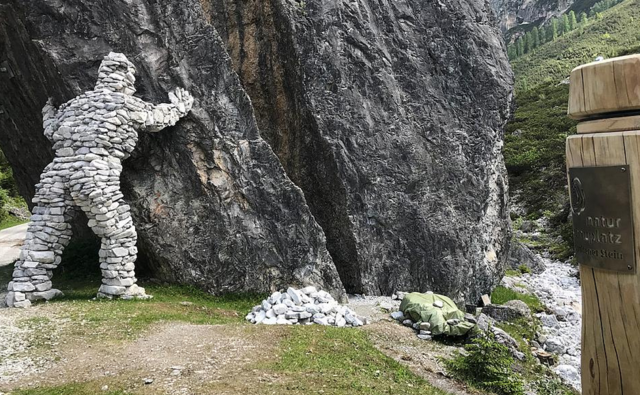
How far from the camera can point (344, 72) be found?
1859 centimetres

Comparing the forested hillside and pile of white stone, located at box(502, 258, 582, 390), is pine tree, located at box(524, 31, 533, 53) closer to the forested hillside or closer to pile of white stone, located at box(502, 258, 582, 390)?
the forested hillside

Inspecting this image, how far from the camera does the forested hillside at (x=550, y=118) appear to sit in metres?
40.9

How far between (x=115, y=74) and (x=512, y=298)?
1847cm

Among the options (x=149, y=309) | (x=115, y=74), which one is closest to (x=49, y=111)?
(x=115, y=74)

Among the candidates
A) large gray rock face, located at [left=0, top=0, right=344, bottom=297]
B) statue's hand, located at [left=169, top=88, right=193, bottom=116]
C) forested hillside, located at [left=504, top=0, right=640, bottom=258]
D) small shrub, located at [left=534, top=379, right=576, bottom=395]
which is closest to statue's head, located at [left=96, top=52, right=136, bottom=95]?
large gray rock face, located at [left=0, top=0, right=344, bottom=297]

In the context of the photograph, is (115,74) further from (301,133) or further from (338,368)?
(338,368)

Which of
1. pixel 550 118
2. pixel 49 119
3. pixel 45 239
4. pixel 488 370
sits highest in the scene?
pixel 550 118

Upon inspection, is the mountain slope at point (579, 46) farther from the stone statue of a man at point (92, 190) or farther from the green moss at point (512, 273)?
the stone statue of a man at point (92, 190)

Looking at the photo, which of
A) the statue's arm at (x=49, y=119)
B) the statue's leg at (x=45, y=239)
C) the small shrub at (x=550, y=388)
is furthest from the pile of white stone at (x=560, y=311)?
the statue's arm at (x=49, y=119)

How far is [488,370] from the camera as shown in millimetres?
10180

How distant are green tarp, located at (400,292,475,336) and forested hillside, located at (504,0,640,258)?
610 centimetres

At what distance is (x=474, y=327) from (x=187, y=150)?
35.3 ft

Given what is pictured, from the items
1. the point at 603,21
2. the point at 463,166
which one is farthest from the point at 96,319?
the point at 603,21

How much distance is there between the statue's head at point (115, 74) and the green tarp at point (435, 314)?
11246 millimetres
